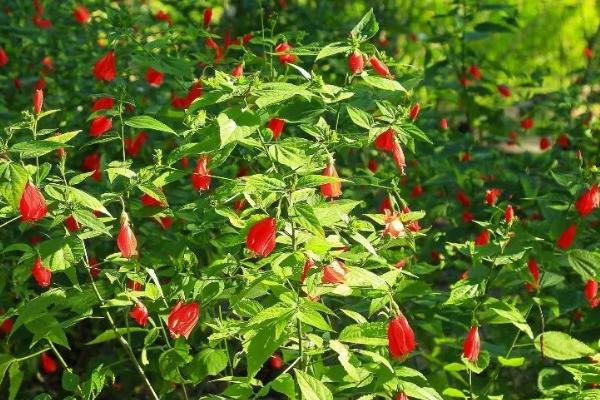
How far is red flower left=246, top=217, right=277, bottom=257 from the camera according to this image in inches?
73.8

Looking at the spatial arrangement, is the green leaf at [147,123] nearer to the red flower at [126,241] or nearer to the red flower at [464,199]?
the red flower at [126,241]

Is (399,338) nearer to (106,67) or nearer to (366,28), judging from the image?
(366,28)

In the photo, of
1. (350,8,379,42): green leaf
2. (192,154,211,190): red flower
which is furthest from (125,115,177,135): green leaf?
(350,8,379,42): green leaf

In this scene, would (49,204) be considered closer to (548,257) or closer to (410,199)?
(548,257)

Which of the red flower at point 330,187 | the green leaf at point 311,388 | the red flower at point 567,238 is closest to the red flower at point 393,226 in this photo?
the red flower at point 330,187

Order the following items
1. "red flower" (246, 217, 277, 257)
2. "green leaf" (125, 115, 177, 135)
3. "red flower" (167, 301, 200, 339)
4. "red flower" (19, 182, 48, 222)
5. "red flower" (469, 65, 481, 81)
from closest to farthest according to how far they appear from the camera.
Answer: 1. "red flower" (246, 217, 277, 257)
2. "red flower" (19, 182, 48, 222)
3. "red flower" (167, 301, 200, 339)
4. "green leaf" (125, 115, 177, 135)
5. "red flower" (469, 65, 481, 81)

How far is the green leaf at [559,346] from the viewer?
2.70 metres

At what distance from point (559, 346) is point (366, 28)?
3.41 feet

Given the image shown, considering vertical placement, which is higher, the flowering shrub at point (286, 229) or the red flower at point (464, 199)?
the flowering shrub at point (286, 229)

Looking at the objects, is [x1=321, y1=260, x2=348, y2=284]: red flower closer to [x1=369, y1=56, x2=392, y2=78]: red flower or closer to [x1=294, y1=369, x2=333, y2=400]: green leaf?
[x1=294, y1=369, x2=333, y2=400]: green leaf

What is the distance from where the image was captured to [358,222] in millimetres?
2119

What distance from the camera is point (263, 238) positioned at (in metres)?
1.88

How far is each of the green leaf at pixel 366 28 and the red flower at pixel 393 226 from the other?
43 centimetres

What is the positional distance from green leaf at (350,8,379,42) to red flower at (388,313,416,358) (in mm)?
712
